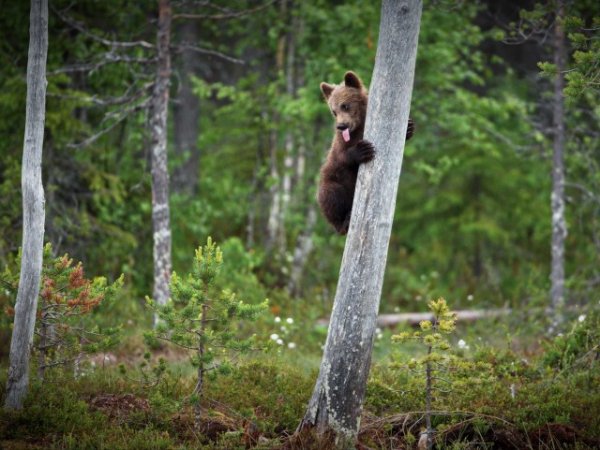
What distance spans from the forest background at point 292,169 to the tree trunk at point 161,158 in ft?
0.87

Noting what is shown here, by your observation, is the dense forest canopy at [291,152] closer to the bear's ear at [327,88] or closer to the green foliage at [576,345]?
the bear's ear at [327,88]

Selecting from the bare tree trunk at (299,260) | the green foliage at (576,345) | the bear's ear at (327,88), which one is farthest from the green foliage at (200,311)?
the bare tree trunk at (299,260)

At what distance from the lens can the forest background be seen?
39.2ft

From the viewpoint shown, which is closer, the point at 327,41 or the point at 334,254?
the point at 327,41

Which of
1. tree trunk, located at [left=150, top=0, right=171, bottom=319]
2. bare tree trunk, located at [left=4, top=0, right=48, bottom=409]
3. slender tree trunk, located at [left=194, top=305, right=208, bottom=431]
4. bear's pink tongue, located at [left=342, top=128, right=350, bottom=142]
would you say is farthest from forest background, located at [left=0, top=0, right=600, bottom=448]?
bear's pink tongue, located at [left=342, top=128, right=350, bottom=142]

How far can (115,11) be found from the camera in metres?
13.2

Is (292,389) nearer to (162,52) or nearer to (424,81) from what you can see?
(162,52)

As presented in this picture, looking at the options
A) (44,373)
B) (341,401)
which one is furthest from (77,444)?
(341,401)

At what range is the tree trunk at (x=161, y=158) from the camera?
10.9 m

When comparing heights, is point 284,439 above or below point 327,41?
below

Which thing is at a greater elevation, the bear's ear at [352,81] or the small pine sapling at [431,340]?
the bear's ear at [352,81]

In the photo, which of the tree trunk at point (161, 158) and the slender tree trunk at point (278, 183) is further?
the slender tree trunk at point (278, 183)

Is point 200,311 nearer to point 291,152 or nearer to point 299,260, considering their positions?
point 299,260

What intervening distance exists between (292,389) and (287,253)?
28.0 ft
